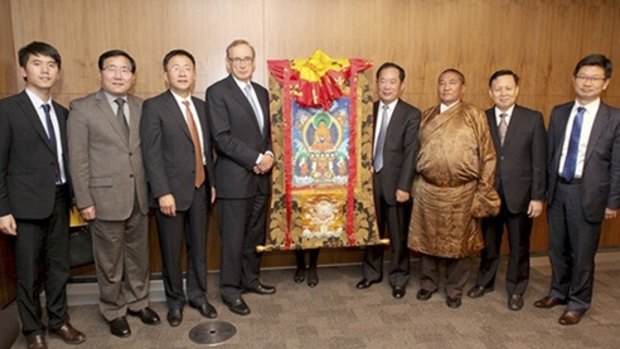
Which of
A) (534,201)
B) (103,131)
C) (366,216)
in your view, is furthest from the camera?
(366,216)

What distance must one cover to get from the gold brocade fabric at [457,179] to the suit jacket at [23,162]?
87.0 inches

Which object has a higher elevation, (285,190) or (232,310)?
(285,190)

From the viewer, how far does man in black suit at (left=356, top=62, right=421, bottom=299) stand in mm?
3111

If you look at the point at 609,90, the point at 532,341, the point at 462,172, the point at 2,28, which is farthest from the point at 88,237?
the point at 609,90

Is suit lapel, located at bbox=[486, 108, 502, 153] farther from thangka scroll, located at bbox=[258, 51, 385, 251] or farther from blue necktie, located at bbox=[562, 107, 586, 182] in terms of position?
thangka scroll, located at bbox=[258, 51, 385, 251]

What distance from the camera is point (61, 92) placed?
334 centimetres

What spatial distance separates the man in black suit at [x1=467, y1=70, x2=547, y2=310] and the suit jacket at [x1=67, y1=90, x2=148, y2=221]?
7.54 ft

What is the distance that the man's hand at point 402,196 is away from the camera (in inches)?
123

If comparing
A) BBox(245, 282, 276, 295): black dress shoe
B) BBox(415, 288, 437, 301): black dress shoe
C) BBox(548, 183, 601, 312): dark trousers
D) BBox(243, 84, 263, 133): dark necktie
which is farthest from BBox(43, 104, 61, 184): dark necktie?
BBox(548, 183, 601, 312): dark trousers

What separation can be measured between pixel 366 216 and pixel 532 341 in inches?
49.1

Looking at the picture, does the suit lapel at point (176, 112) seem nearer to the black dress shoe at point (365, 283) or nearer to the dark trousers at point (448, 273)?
the black dress shoe at point (365, 283)

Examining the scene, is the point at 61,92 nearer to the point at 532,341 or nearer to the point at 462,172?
the point at 462,172

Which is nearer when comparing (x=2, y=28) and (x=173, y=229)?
(x=173, y=229)

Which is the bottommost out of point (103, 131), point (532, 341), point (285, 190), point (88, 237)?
point (532, 341)
